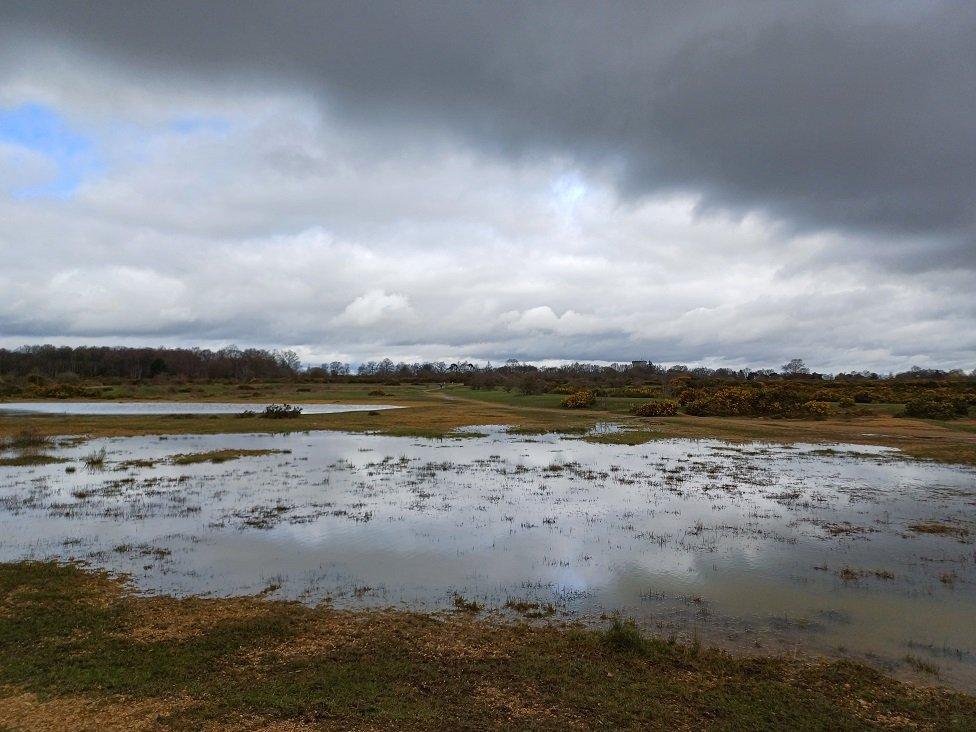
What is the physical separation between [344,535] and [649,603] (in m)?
8.78

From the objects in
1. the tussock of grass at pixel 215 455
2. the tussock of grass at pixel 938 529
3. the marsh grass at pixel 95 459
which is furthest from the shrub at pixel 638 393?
the marsh grass at pixel 95 459

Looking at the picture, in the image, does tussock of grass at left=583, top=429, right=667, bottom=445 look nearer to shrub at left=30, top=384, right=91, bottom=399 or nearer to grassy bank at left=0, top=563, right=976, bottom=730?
grassy bank at left=0, top=563, right=976, bottom=730

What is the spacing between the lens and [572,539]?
16.3m

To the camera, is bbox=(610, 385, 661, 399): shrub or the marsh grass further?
bbox=(610, 385, 661, 399): shrub

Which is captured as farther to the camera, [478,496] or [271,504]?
[478,496]

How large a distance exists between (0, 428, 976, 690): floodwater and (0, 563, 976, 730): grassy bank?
1.25 meters

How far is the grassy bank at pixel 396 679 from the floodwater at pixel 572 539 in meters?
1.25

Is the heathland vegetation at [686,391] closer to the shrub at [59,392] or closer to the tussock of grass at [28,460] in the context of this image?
the shrub at [59,392]

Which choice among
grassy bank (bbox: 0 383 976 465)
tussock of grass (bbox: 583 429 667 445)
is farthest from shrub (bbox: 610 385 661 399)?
tussock of grass (bbox: 583 429 667 445)

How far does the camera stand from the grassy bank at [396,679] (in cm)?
730

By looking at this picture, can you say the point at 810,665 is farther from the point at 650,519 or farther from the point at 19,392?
the point at 19,392

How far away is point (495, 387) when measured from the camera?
4710 inches

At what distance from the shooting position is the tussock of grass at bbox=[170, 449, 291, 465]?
96.6 ft

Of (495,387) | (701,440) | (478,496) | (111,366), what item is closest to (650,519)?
(478,496)
